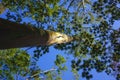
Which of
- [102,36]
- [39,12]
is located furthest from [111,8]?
[39,12]

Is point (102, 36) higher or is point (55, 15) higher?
point (55, 15)

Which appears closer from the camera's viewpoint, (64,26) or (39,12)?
(39,12)

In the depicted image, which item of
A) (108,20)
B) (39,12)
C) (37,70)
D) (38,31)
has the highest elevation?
(39,12)

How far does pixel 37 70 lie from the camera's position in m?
13.7

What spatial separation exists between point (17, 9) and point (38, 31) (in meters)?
5.88

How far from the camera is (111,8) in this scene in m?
11.4

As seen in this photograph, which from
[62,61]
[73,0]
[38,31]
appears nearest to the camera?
[38,31]

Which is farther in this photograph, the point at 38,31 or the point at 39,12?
the point at 39,12

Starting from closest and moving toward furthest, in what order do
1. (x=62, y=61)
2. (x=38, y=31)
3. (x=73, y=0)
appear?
1. (x=38, y=31)
2. (x=73, y=0)
3. (x=62, y=61)

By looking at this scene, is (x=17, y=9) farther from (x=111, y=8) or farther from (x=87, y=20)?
(x=111, y=8)

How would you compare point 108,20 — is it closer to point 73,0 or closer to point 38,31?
point 73,0

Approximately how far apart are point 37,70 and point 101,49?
171 inches

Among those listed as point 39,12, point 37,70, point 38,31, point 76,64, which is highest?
point 39,12

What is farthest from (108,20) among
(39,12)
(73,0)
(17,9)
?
(17,9)
